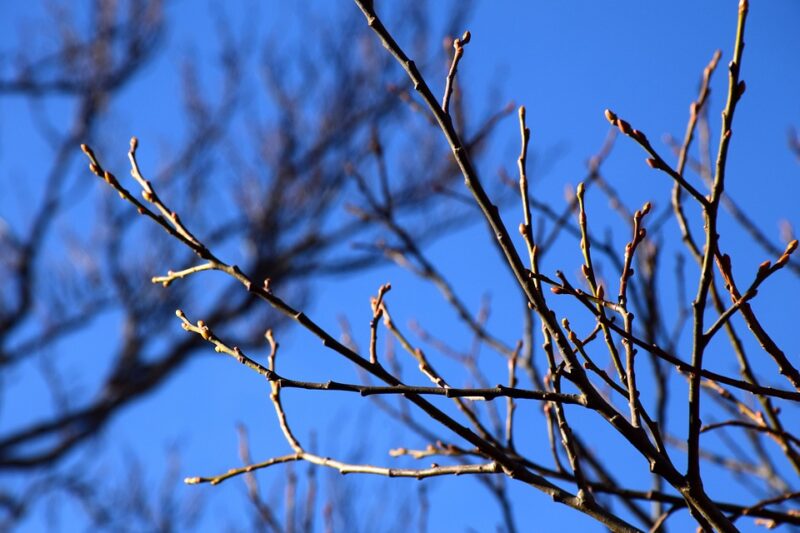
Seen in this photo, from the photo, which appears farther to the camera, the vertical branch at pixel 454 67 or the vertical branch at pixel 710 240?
the vertical branch at pixel 454 67

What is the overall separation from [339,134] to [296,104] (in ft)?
1.40

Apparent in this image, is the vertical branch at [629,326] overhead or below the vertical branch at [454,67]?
below

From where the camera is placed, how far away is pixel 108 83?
694 cm

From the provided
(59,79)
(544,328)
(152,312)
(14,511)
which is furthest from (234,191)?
(544,328)

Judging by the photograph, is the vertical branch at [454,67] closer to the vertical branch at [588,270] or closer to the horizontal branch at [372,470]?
the vertical branch at [588,270]

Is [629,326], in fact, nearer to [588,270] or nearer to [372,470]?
[588,270]

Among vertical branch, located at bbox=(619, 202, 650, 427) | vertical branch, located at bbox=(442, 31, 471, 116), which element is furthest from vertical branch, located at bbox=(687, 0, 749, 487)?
vertical branch, located at bbox=(442, 31, 471, 116)

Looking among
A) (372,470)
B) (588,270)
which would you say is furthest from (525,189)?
(372,470)

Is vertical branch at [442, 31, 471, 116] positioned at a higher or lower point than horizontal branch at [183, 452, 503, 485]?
higher

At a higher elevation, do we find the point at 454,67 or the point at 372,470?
the point at 454,67

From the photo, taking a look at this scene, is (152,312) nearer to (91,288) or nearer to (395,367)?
(91,288)

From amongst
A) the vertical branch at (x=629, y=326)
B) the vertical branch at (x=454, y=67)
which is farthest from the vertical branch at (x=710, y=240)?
the vertical branch at (x=454, y=67)

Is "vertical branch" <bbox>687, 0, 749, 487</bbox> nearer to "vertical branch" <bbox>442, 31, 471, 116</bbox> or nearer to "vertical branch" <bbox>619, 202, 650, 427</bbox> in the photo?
"vertical branch" <bbox>619, 202, 650, 427</bbox>

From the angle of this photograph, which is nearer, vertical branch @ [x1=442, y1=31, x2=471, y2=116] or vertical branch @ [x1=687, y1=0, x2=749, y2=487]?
vertical branch @ [x1=687, y1=0, x2=749, y2=487]
